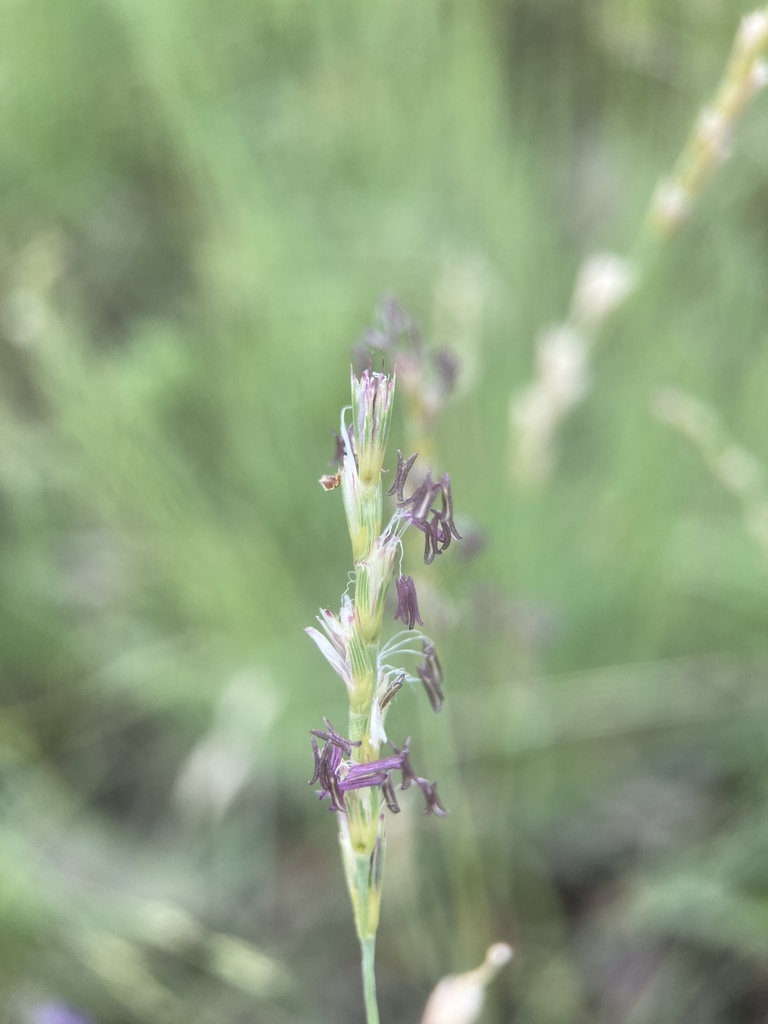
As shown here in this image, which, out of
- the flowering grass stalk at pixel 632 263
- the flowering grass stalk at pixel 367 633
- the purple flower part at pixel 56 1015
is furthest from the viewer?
the purple flower part at pixel 56 1015

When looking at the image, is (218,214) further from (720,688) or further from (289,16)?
(720,688)

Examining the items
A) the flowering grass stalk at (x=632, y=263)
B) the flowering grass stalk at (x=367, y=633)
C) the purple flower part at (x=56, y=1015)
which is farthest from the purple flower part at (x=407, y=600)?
the purple flower part at (x=56, y=1015)

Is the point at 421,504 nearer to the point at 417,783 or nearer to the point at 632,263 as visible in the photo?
the point at 417,783

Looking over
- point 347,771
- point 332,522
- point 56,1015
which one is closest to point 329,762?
point 347,771

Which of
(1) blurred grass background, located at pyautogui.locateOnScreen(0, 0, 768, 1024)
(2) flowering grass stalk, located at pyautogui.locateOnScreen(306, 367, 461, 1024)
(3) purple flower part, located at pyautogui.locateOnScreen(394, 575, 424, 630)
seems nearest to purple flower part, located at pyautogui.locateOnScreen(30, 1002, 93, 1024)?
(1) blurred grass background, located at pyautogui.locateOnScreen(0, 0, 768, 1024)

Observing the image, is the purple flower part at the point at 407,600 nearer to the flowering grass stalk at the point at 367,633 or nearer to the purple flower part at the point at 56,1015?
the flowering grass stalk at the point at 367,633

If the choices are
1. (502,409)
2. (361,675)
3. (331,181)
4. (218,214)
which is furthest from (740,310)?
(361,675)
